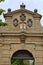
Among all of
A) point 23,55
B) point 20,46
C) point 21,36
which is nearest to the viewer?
point 21,36

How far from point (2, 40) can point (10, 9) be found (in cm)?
257

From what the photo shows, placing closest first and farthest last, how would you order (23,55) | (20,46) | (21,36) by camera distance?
(21,36) < (20,46) < (23,55)

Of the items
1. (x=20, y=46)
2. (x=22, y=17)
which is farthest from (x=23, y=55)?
(x=22, y=17)

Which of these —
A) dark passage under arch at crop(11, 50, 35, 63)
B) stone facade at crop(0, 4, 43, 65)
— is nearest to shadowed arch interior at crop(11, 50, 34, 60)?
dark passage under arch at crop(11, 50, 35, 63)

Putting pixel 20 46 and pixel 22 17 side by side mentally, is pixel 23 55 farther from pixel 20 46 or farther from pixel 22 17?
pixel 22 17

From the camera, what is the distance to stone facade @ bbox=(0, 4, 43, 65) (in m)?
30.1

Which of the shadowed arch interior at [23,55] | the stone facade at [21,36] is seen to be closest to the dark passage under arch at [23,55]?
the shadowed arch interior at [23,55]

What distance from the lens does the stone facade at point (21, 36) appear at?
1185 inches

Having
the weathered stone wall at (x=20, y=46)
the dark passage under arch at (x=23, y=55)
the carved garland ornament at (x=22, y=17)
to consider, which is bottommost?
the dark passage under arch at (x=23, y=55)

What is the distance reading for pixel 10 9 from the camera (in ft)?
98.5

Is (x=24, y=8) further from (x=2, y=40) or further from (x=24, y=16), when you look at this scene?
(x=2, y=40)

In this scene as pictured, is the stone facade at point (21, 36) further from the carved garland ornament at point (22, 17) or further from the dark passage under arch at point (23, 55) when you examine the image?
the dark passage under arch at point (23, 55)

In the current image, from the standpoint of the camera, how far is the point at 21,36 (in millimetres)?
30203

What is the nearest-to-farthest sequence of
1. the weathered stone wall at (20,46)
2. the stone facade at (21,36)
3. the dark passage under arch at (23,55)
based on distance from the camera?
1. the stone facade at (21,36)
2. the weathered stone wall at (20,46)
3. the dark passage under arch at (23,55)
